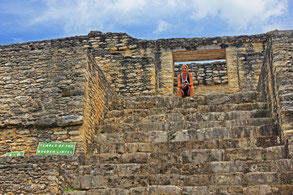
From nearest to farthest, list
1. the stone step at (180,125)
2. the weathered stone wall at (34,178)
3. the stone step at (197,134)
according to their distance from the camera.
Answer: the weathered stone wall at (34,178) → the stone step at (197,134) → the stone step at (180,125)

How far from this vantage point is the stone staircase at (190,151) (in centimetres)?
530

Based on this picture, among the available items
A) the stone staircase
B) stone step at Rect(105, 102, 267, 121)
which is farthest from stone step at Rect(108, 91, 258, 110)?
stone step at Rect(105, 102, 267, 121)

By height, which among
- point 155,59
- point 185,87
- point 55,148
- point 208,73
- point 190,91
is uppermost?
point 208,73

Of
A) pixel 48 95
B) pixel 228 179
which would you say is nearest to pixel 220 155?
Answer: pixel 228 179

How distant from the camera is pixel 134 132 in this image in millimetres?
7133

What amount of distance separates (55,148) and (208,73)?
9.02 metres

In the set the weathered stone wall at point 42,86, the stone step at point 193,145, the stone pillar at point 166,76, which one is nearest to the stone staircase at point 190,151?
the stone step at point 193,145

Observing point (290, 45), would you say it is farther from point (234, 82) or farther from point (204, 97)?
point (234, 82)

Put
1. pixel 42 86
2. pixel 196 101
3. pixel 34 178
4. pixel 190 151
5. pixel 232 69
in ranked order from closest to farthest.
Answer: pixel 34 178, pixel 190 151, pixel 42 86, pixel 196 101, pixel 232 69

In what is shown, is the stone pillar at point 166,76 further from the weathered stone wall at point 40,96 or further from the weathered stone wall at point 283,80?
the weathered stone wall at point 283,80

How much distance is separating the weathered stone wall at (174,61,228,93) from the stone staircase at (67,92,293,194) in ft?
18.9

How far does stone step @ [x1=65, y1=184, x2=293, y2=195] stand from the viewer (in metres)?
4.93

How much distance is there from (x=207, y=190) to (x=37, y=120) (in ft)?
12.5

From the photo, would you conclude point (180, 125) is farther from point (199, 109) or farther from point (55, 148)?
point (55, 148)
